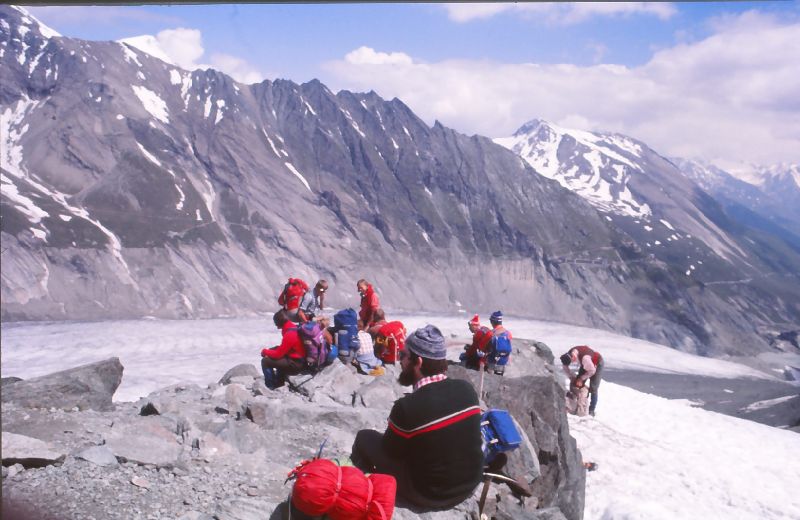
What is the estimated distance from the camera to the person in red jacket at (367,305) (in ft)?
45.1

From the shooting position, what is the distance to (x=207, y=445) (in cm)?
652

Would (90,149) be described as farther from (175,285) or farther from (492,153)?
(492,153)

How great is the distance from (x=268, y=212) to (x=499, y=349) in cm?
9164

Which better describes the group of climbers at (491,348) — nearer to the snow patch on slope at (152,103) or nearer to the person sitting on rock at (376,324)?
the person sitting on rock at (376,324)

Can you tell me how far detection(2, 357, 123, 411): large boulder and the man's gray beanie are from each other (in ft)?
18.3

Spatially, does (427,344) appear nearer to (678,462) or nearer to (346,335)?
(346,335)

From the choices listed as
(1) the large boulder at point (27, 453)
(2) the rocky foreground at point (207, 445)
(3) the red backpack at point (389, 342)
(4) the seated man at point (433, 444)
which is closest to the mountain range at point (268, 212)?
(3) the red backpack at point (389, 342)

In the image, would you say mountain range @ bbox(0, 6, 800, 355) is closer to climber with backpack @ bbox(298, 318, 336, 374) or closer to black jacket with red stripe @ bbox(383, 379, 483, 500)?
climber with backpack @ bbox(298, 318, 336, 374)

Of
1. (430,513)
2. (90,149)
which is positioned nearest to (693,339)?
(90,149)

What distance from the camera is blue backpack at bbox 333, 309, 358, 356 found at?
11945mm

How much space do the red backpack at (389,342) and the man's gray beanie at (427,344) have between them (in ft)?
23.4

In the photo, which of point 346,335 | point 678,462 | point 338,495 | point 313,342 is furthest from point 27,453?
point 678,462

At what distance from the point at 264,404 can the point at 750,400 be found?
2650 inches

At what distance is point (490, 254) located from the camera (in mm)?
117188
